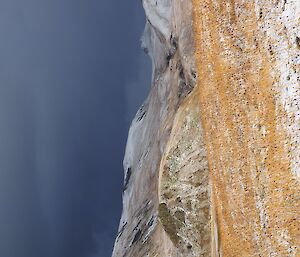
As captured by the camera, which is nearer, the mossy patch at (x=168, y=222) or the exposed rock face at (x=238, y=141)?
the exposed rock face at (x=238, y=141)

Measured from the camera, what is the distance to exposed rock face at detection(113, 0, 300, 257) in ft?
35.8

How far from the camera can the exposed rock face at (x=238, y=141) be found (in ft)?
35.8

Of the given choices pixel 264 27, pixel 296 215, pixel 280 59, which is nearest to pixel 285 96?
pixel 280 59

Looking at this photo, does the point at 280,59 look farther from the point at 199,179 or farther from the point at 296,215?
the point at 199,179

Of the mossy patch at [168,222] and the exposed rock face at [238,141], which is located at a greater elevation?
the exposed rock face at [238,141]

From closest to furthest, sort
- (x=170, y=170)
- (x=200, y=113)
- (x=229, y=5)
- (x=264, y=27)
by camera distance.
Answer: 1. (x=264, y=27)
2. (x=229, y=5)
3. (x=200, y=113)
4. (x=170, y=170)

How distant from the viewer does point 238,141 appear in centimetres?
1255

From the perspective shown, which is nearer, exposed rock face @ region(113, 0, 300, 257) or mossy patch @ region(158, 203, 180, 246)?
exposed rock face @ region(113, 0, 300, 257)

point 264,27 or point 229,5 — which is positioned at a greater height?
point 229,5

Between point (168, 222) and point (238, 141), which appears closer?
point (238, 141)

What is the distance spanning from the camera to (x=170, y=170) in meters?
16.9

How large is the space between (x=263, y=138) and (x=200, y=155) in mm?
4268

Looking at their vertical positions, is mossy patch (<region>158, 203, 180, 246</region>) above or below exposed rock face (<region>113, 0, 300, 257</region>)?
below

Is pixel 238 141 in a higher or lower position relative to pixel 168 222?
higher
